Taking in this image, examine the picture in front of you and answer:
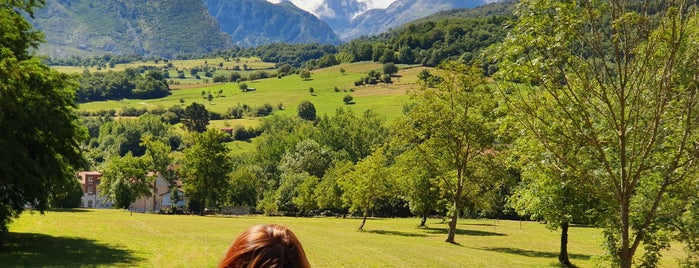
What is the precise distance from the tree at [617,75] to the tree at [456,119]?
25.6m

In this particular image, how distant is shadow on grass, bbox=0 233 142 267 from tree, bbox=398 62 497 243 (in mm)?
23461

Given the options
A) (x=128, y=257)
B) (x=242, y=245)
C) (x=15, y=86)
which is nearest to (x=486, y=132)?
(x=128, y=257)

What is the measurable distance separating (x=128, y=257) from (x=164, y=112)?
17431cm

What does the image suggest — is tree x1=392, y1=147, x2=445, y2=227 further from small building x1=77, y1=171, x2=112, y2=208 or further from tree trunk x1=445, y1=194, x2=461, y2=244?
small building x1=77, y1=171, x2=112, y2=208

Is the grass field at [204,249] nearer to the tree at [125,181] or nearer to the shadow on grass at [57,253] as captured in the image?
the shadow on grass at [57,253]

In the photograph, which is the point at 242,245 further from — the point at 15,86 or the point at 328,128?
the point at 328,128

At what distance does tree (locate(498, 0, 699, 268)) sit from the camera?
1227 cm

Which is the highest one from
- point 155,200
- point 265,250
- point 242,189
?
point 265,250

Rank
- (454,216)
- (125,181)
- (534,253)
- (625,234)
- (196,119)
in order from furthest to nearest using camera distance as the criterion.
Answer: (196,119), (125,181), (454,216), (534,253), (625,234)

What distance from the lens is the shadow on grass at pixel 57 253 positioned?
941 inches

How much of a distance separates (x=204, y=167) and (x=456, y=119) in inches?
1688

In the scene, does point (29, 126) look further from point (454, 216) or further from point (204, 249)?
point (454, 216)

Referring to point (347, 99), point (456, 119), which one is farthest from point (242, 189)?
A: point (347, 99)

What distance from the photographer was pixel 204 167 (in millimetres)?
74188
